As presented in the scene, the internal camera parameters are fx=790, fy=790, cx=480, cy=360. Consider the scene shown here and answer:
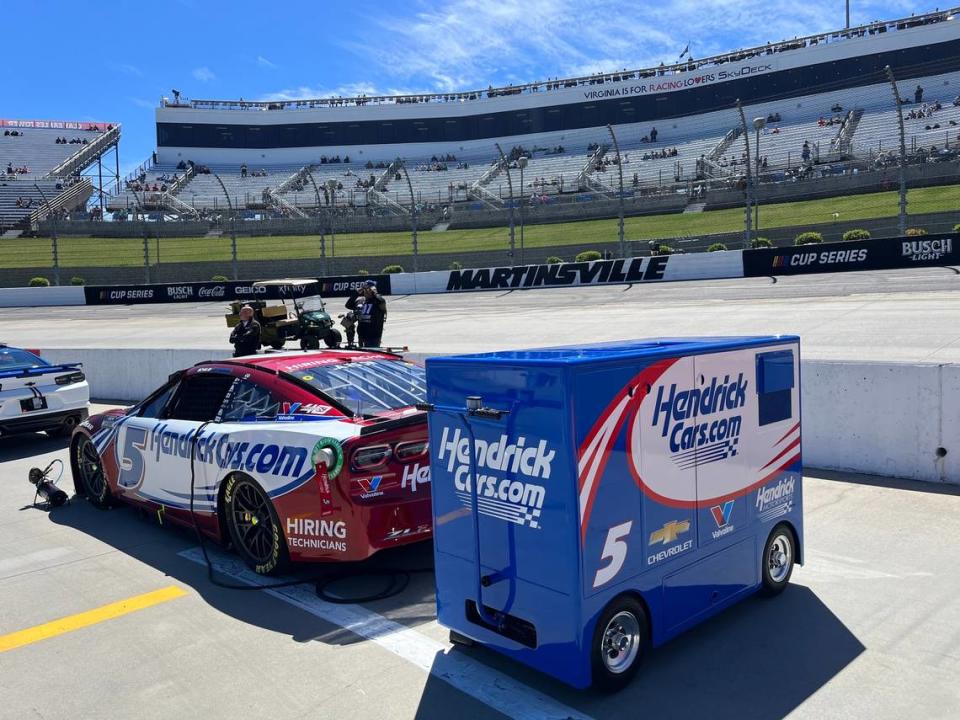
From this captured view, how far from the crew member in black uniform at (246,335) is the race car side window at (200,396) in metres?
→ 5.34

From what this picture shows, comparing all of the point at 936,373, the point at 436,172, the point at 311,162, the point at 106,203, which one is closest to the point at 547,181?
the point at 436,172

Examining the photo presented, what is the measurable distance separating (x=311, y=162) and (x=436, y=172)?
1447 cm

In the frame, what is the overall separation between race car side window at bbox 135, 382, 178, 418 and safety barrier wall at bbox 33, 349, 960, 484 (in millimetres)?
5535

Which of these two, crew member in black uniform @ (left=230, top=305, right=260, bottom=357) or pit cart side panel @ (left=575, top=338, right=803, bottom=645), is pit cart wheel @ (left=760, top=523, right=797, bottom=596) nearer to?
pit cart side panel @ (left=575, top=338, right=803, bottom=645)

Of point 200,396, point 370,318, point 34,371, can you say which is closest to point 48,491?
point 200,396

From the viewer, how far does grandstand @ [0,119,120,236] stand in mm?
57125

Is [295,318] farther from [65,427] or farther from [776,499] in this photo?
[776,499]

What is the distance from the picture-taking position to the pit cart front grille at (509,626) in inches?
144

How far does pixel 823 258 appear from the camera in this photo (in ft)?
84.6

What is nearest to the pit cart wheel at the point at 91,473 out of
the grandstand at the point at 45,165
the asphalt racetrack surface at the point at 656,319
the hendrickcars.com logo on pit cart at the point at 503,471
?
the hendrickcars.com logo on pit cart at the point at 503,471

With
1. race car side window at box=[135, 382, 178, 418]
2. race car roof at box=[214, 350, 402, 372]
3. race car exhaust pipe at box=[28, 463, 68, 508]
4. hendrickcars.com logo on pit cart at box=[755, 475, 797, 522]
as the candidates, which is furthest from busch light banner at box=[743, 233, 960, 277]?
race car exhaust pipe at box=[28, 463, 68, 508]

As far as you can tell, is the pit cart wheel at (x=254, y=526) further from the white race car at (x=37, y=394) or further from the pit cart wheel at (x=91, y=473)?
the white race car at (x=37, y=394)

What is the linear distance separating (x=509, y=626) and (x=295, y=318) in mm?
12292

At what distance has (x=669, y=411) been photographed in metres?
3.87
